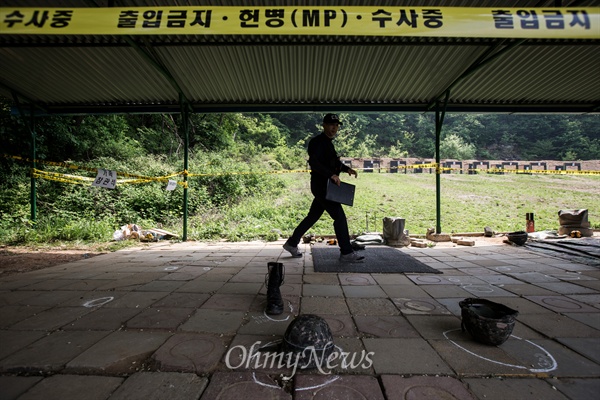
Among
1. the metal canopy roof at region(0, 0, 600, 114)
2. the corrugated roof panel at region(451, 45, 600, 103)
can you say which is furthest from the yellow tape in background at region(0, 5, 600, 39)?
the corrugated roof panel at region(451, 45, 600, 103)

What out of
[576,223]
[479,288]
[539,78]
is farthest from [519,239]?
[479,288]

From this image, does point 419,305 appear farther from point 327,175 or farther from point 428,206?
point 428,206

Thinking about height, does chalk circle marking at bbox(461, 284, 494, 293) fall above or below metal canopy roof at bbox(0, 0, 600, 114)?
below

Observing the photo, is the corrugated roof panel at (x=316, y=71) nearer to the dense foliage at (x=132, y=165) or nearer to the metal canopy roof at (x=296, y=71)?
the metal canopy roof at (x=296, y=71)

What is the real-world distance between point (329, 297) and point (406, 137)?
42.2 meters

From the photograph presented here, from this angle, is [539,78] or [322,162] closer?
[322,162]

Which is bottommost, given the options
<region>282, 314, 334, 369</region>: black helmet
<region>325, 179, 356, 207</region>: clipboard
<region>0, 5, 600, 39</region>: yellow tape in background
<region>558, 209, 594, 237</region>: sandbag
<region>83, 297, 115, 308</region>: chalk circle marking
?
<region>83, 297, 115, 308</region>: chalk circle marking

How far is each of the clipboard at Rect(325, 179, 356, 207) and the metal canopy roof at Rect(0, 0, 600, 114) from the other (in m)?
2.48

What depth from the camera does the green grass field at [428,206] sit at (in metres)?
8.87

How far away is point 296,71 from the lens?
215 inches

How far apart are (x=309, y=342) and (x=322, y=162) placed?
2758 mm

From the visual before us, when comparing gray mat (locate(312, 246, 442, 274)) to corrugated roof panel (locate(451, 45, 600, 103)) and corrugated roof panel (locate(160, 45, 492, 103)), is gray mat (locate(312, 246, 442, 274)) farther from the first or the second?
corrugated roof panel (locate(451, 45, 600, 103))

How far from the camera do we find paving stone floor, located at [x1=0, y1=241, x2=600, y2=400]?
1333 mm

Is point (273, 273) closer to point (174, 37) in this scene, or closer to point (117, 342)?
point (117, 342)
